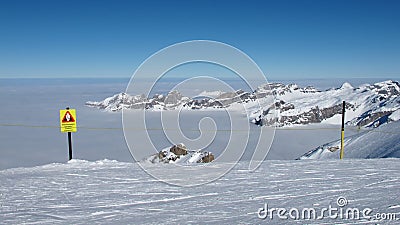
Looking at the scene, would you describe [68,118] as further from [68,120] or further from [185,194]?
[185,194]

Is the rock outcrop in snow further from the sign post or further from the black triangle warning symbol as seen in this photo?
the black triangle warning symbol

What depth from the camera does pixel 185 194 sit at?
509 cm

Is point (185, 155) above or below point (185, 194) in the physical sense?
below

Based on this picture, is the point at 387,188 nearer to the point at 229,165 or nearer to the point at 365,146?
the point at 229,165

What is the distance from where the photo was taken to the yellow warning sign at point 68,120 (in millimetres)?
9047

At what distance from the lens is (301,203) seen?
4383 millimetres

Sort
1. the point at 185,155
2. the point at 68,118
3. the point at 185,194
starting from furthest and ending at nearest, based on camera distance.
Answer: the point at 185,155
the point at 68,118
the point at 185,194

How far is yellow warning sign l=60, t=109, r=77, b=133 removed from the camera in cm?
905

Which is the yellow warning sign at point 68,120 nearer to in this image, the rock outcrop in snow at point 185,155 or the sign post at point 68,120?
the sign post at point 68,120

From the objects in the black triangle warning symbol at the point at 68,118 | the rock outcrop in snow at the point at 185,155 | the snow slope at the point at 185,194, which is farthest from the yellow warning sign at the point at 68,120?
the rock outcrop in snow at the point at 185,155

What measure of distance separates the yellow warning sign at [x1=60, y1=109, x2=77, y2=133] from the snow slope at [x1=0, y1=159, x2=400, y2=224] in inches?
73.1

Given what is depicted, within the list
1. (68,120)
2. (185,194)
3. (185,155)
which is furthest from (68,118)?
(185,155)

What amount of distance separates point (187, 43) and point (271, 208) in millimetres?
2406

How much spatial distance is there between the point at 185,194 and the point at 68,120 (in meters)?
5.44
